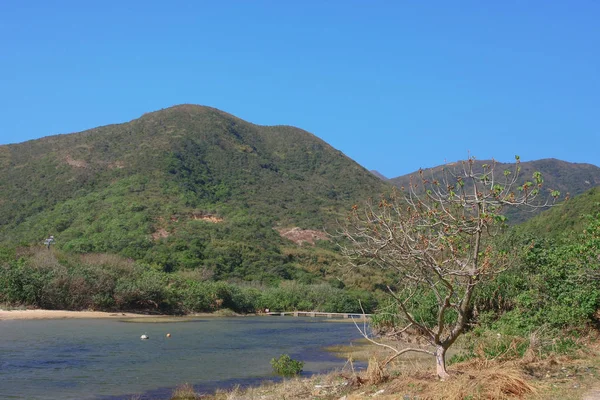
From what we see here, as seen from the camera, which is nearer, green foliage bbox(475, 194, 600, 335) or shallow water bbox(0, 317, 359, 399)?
green foliage bbox(475, 194, 600, 335)

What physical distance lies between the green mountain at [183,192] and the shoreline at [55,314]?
17.4 meters

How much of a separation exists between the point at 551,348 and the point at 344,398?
6.12 metres

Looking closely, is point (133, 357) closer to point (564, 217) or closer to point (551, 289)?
point (551, 289)

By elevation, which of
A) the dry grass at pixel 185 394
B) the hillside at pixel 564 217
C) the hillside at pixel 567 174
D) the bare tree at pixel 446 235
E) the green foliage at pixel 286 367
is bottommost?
the green foliage at pixel 286 367

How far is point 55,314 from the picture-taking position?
45.2m

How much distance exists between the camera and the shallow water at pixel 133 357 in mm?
18062

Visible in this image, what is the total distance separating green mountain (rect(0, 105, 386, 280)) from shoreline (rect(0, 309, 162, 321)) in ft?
57.1

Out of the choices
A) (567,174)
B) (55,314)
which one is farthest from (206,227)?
(567,174)

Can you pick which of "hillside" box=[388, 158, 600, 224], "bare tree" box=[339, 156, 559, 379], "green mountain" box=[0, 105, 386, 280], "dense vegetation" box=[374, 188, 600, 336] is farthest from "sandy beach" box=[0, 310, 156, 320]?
"hillside" box=[388, 158, 600, 224]

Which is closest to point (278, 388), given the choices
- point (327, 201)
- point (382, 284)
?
point (382, 284)

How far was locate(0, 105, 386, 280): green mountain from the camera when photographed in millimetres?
75812

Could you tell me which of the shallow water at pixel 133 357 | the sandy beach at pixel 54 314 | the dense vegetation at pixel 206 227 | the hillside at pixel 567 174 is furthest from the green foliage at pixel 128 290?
the hillside at pixel 567 174

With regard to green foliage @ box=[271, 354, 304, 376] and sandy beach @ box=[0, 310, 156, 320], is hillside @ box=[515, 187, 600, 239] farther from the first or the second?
sandy beach @ box=[0, 310, 156, 320]

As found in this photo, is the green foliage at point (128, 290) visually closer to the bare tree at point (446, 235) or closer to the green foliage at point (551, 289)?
the green foliage at point (551, 289)
